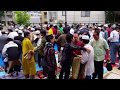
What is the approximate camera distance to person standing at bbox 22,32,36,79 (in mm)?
6809

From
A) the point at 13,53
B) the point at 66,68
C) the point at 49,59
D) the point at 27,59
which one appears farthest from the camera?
the point at 13,53

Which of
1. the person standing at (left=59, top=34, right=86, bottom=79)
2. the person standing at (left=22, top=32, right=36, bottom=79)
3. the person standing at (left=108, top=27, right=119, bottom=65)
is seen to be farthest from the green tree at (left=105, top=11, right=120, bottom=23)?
the person standing at (left=59, top=34, right=86, bottom=79)

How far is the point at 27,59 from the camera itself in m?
6.95

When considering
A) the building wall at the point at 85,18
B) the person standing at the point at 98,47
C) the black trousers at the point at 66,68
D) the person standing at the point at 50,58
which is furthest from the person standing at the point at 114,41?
the building wall at the point at 85,18

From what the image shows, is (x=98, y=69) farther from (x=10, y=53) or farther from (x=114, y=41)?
(x=114, y=41)

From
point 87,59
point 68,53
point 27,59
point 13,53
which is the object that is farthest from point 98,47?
point 13,53

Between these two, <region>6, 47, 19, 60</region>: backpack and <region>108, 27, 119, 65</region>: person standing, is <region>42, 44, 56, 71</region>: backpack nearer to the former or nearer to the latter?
<region>6, 47, 19, 60</region>: backpack

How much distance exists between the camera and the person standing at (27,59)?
6809 mm

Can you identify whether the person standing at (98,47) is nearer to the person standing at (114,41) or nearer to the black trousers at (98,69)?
the black trousers at (98,69)

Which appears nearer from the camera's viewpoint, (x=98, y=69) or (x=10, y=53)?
(x=98, y=69)
